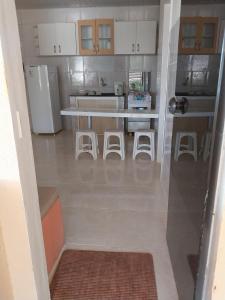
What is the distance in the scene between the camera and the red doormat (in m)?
1.45

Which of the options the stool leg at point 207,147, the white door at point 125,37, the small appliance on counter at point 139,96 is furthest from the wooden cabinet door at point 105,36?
the stool leg at point 207,147

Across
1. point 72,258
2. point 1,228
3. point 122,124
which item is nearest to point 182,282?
point 72,258

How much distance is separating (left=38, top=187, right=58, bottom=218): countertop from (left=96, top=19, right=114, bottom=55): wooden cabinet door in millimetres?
3968

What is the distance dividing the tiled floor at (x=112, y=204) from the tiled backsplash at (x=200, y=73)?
120cm

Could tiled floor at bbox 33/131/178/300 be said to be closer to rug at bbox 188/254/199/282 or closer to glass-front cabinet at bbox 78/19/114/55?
rug at bbox 188/254/199/282

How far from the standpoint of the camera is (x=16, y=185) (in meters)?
0.96

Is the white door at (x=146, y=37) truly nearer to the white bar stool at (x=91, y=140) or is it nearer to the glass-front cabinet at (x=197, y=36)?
the white bar stool at (x=91, y=140)

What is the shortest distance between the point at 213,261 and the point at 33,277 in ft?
2.53

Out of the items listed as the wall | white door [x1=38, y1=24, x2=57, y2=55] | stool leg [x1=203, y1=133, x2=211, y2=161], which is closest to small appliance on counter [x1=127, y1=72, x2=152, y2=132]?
the wall

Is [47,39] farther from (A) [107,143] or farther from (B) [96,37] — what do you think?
(A) [107,143]

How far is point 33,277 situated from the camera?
1.09m

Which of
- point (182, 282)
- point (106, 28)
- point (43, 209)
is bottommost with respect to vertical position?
point (182, 282)

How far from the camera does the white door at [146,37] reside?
4.69 metres

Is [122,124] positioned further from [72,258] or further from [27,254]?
[27,254]
